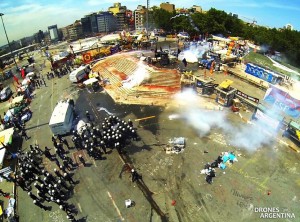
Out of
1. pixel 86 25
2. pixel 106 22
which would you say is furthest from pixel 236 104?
pixel 86 25

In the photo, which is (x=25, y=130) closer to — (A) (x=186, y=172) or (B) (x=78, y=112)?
(B) (x=78, y=112)

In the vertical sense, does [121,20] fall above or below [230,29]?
below

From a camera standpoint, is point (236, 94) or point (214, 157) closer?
point (214, 157)

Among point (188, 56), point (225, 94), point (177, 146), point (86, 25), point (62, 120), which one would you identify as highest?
point (188, 56)

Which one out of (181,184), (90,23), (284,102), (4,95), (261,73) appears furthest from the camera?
(90,23)

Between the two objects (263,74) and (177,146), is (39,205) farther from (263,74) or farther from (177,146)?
(263,74)

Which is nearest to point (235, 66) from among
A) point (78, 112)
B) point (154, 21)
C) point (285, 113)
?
point (285, 113)

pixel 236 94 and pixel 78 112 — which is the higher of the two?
pixel 236 94
